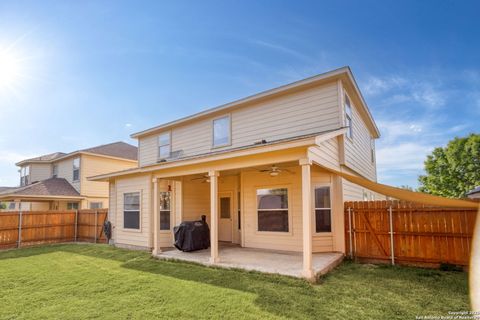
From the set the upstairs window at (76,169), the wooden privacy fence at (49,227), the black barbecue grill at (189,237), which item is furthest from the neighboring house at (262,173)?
the upstairs window at (76,169)

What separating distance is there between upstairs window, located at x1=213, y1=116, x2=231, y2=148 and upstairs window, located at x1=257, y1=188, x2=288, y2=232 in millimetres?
2440

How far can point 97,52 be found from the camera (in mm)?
9570

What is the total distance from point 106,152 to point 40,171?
19.6 ft

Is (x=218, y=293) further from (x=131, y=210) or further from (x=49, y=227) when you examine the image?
(x=49, y=227)

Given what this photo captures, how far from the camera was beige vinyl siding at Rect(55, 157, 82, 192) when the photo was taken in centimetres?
1782

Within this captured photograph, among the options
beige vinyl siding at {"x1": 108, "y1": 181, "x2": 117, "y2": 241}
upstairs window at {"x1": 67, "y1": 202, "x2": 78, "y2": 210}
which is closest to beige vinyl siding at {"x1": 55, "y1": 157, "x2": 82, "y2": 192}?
upstairs window at {"x1": 67, "y1": 202, "x2": 78, "y2": 210}

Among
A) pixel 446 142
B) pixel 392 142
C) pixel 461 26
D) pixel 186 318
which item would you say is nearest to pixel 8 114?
pixel 186 318

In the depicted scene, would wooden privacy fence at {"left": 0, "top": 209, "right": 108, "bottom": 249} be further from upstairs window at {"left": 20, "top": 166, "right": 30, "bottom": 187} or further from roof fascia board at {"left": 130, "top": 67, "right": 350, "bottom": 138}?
upstairs window at {"left": 20, "top": 166, "right": 30, "bottom": 187}

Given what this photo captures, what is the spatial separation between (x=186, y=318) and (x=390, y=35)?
11.5 m

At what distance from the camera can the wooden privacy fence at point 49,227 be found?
1126 centimetres

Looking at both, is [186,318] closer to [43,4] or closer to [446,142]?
[43,4]

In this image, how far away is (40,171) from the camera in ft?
66.1

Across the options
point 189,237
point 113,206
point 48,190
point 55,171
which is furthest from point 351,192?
point 55,171

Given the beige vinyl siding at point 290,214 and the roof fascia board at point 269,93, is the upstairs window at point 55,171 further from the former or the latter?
the beige vinyl siding at point 290,214
